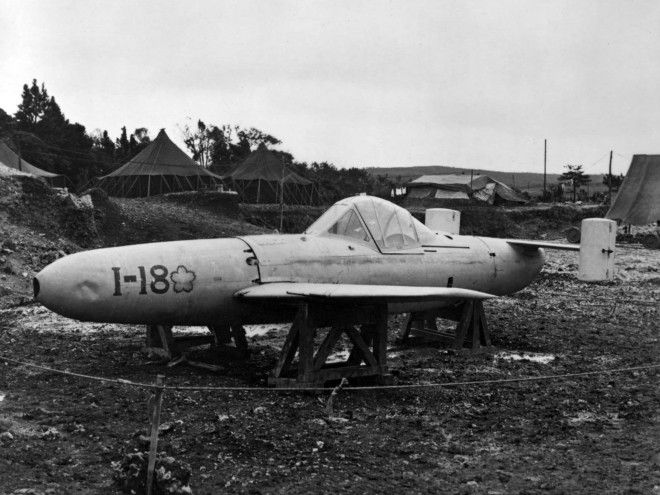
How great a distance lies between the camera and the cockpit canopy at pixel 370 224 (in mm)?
10102

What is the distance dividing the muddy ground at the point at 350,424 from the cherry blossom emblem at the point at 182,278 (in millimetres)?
1269

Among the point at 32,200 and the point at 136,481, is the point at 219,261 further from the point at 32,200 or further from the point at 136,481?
the point at 32,200

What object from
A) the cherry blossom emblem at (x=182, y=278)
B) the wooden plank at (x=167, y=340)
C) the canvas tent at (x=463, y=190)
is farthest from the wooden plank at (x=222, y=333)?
the canvas tent at (x=463, y=190)

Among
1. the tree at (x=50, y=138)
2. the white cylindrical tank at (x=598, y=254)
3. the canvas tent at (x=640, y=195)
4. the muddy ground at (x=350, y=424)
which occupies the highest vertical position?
the tree at (x=50, y=138)

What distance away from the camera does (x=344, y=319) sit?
8961 mm

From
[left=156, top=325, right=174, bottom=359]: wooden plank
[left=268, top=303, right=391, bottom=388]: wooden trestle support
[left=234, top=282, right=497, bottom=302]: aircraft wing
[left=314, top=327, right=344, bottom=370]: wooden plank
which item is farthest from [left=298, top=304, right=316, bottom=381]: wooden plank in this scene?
[left=156, top=325, right=174, bottom=359]: wooden plank

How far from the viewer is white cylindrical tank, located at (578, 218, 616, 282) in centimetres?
1284

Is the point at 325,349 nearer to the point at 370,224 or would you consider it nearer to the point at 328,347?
the point at 328,347

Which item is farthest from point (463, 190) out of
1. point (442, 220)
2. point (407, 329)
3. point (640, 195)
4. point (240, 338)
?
point (240, 338)

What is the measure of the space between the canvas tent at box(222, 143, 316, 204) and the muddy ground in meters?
29.0

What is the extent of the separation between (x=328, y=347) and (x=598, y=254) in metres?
6.50

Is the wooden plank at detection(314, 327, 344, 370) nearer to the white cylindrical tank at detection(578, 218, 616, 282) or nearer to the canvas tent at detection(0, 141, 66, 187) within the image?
the white cylindrical tank at detection(578, 218, 616, 282)

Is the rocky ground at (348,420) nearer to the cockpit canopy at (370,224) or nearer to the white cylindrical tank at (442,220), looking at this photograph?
the cockpit canopy at (370,224)

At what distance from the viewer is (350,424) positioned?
24.5ft
